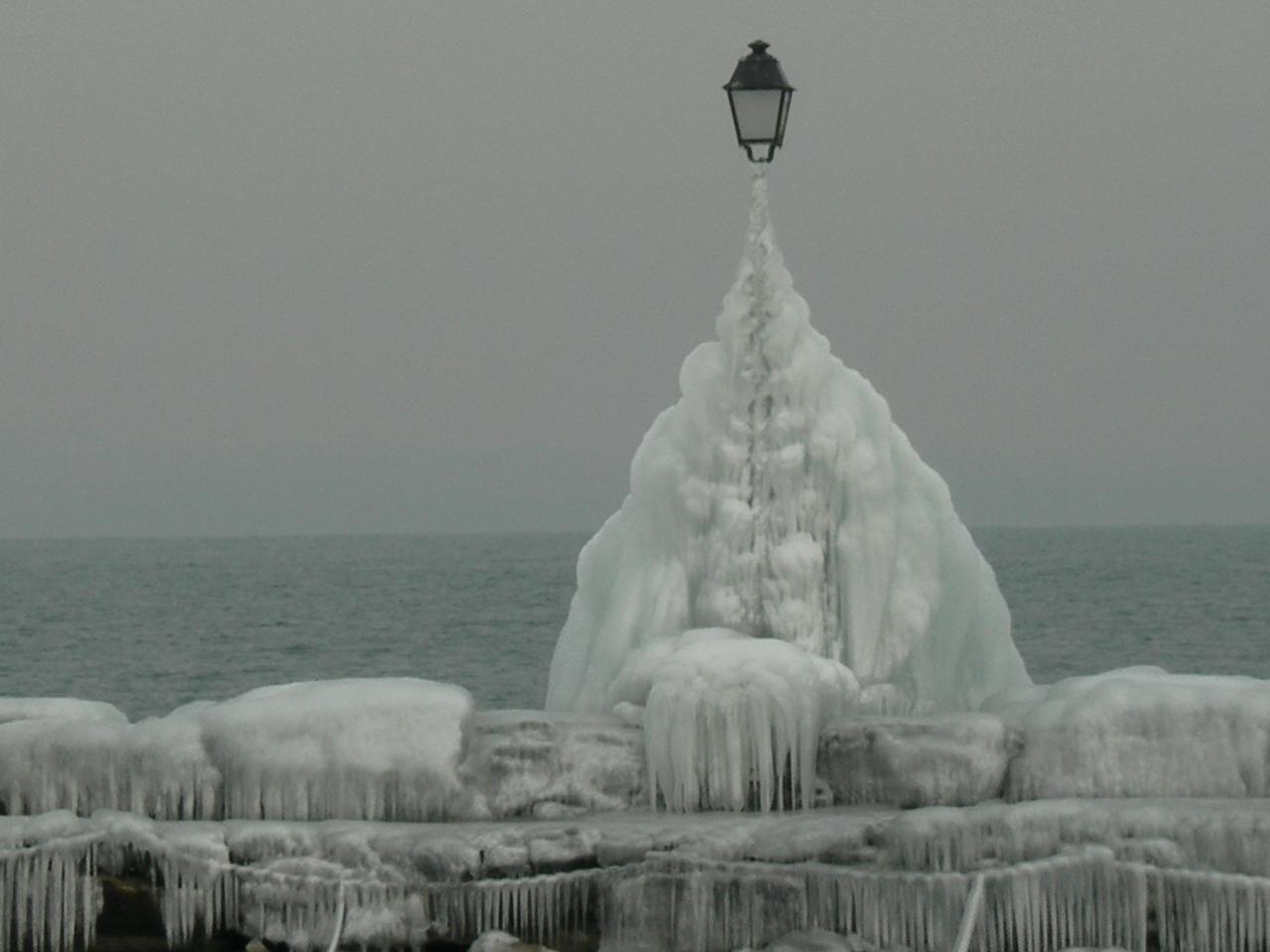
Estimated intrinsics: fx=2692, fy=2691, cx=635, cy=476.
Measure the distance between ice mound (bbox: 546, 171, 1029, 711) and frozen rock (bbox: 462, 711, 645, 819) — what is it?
1.27 m

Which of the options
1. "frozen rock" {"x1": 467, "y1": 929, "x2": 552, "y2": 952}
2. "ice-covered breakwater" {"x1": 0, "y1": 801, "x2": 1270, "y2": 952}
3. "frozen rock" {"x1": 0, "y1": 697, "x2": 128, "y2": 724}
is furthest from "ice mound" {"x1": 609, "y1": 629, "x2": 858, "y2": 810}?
"frozen rock" {"x1": 0, "y1": 697, "x2": 128, "y2": 724}

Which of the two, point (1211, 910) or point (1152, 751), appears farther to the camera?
point (1152, 751)

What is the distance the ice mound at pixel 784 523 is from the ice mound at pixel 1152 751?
207 centimetres

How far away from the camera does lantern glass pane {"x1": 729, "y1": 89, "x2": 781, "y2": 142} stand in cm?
1738

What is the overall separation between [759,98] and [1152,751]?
192 inches

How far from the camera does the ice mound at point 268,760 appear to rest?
634 inches

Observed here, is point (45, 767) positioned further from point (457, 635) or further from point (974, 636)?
point (457, 635)

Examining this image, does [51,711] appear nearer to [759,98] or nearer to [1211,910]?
[759,98]

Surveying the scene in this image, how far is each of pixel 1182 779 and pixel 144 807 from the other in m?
6.23

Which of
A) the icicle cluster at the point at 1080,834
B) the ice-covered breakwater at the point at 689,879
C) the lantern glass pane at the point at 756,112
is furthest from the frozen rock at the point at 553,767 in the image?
the lantern glass pane at the point at 756,112

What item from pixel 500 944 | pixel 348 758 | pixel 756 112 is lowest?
pixel 500 944

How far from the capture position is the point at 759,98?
17.4 metres

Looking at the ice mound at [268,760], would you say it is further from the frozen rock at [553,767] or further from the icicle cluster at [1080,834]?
the icicle cluster at [1080,834]

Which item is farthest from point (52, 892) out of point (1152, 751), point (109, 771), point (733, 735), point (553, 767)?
point (1152, 751)
